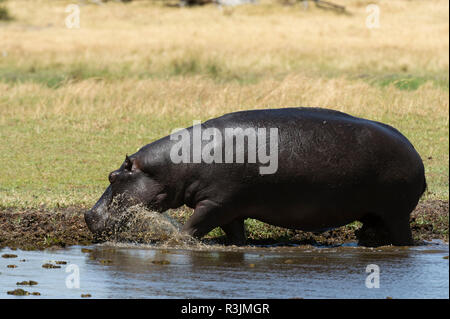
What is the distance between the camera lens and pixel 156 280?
22.7 ft

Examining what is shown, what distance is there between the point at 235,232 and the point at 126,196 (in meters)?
1.13

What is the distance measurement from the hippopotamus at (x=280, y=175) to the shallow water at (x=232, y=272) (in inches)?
12.5

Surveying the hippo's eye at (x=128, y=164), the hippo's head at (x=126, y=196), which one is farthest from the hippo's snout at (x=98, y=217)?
the hippo's eye at (x=128, y=164)

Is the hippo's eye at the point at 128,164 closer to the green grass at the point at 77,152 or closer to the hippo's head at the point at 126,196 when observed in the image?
the hippo's head at the point at 126,196

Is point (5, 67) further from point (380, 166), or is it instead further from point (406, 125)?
point (380, 166)

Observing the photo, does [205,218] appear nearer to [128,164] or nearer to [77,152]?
[128,164]

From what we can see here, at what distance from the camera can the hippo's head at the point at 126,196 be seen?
8.27 m

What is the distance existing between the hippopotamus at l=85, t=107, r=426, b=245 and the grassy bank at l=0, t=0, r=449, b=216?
214cm

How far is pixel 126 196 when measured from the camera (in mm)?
8312

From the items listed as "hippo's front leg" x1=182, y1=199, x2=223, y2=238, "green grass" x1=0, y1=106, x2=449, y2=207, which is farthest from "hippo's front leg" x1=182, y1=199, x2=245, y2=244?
"green grass" x1=0, y1=106, x2=449, y2=207

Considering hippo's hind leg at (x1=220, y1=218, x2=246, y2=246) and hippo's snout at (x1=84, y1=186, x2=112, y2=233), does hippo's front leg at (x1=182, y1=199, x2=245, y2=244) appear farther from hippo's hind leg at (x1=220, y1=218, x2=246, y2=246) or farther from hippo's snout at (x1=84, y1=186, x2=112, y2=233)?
hippo's snout at (x1=84, y1=186, x2=112, y2=233)

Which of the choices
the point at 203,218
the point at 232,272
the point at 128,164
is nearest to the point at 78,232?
the point at 128,164

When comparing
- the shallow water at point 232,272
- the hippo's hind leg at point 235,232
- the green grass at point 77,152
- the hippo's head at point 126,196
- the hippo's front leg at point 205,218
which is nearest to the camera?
the shallow water at point 232,272
